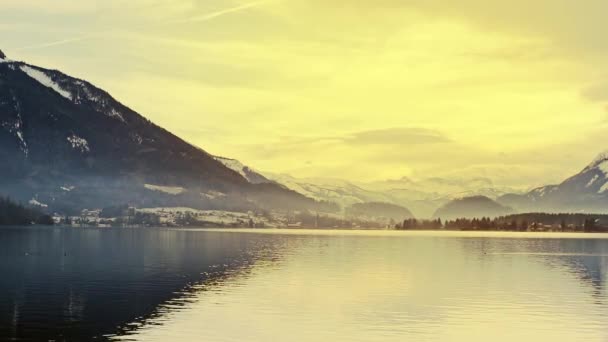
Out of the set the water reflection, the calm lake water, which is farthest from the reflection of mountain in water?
the water reflection

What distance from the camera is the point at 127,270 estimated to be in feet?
542

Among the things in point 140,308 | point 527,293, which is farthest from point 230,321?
point 527,293

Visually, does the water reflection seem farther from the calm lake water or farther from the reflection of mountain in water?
the reflection of mountain in water

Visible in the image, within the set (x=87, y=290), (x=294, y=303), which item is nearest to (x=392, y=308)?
(x=294, y=303)

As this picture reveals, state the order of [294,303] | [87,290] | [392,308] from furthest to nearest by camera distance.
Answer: [87,290] < [294,303] < [392,308]

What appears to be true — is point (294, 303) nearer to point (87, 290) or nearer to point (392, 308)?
point (392, 308)

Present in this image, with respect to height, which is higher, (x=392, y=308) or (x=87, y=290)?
(x=87, y=290)

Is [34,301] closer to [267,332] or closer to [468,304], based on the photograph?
[267,332]

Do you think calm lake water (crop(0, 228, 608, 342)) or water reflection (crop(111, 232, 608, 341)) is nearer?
calm lake water (crop(0, 228, 608, 342))

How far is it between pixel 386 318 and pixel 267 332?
58.5ft

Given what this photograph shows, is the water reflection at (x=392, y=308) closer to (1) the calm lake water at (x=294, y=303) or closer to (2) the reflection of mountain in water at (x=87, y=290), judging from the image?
(1) the calm lake water at (x=294, y=303)

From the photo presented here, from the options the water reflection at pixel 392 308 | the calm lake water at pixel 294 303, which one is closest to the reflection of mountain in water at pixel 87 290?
the calm lake water at pixel 294 303

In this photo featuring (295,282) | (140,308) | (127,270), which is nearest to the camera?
(140,308)

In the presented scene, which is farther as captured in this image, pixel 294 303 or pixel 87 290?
pixel 87 290
